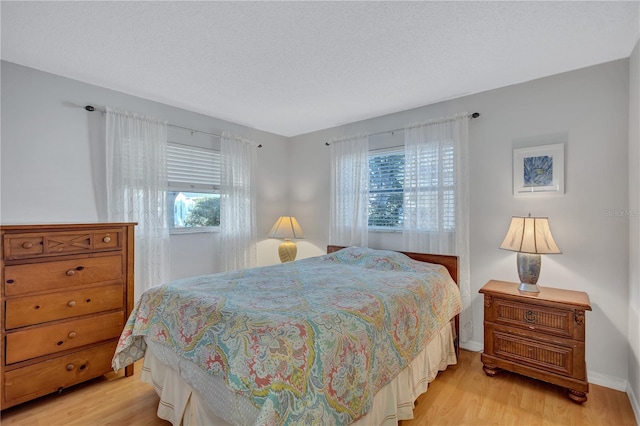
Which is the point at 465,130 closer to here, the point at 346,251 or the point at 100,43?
the point at 346,251

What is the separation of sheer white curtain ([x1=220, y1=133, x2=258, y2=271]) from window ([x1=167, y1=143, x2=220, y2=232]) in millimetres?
124

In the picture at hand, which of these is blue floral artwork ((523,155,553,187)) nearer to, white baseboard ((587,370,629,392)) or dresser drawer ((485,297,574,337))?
dresser drawer ((485,297,574,337))

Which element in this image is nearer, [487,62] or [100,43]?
[100,43]

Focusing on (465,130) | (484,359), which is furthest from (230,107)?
(484,359)

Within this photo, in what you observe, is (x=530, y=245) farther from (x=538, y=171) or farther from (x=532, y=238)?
(x=538, y=171)

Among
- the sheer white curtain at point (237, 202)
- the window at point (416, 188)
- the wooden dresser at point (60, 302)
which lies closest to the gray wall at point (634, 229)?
the window at point (416, 188)

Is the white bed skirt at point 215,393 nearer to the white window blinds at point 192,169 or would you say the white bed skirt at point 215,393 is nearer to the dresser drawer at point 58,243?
the dresser drawer at point 58,243

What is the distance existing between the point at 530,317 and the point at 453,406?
0.85 meters

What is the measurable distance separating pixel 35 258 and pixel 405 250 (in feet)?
9.71

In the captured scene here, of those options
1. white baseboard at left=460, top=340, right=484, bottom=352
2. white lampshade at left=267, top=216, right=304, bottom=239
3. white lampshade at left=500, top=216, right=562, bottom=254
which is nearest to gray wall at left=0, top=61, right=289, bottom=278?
white lampshade at left=267, top=216, right=304, bottom=239

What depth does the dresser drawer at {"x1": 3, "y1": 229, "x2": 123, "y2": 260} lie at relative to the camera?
190 cm

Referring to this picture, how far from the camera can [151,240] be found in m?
2.90

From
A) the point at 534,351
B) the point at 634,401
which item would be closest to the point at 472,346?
the point at 534,351

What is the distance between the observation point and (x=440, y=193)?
2.93m
